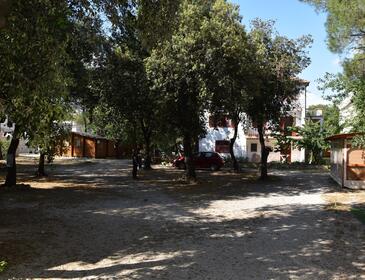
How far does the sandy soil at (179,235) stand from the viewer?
27.9 ft

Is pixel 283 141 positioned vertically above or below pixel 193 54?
below

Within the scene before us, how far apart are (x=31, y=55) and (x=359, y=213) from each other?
10.6 meters

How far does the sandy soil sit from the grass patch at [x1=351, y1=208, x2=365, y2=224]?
27 cm

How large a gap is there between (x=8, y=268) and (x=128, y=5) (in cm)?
683

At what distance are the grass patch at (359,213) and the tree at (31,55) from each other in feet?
29.7

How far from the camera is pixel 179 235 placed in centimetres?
1170

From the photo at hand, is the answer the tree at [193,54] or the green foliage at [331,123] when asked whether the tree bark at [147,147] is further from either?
the green foliage at [331,123]

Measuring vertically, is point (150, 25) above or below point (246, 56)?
below

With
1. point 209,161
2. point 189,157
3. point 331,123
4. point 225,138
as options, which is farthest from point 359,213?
point 225,138

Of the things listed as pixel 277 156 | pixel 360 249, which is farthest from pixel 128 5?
pixel 277 156

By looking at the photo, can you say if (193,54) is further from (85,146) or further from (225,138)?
(85,146)

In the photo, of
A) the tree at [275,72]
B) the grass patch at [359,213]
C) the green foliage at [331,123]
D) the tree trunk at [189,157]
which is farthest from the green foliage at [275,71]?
the green foliage at [331,123]

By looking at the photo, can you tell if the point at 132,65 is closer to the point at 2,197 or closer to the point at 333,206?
the point at 2,197

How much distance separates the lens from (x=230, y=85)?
21.3 m
